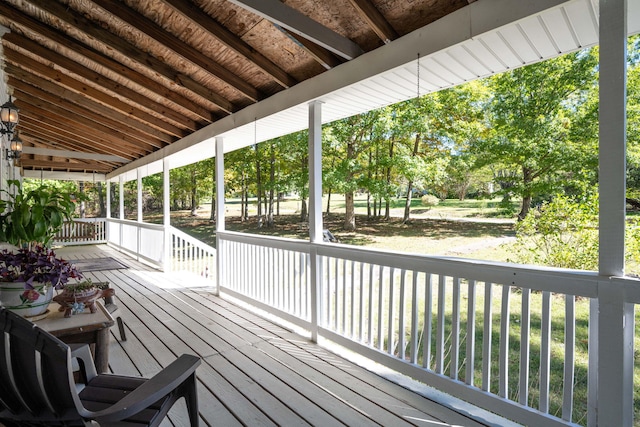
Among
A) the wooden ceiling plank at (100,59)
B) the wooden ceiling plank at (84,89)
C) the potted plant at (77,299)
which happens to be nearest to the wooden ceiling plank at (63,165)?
the wooden ceiling plank at (84,89)

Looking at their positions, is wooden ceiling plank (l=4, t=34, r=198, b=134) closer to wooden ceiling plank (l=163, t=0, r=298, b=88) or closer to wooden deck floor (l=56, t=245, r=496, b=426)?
wooden ceiling plank (l=163, t=0, r=298, b=88)

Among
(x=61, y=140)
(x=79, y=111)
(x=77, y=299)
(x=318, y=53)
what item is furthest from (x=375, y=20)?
(x=61, y=140)

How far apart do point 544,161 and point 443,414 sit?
17.5 feet

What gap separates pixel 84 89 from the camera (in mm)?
5285

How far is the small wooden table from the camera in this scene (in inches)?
83.4

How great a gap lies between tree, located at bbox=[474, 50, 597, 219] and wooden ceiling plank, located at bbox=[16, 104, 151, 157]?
732cm

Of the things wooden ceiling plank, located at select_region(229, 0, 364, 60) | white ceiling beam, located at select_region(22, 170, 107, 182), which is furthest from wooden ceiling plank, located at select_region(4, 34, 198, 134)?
white ceiling beam, located at select_region(22, 170, 107, 182)

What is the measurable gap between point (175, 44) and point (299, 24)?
61.9 inches

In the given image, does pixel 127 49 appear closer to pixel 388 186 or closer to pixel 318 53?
pixel 318 53

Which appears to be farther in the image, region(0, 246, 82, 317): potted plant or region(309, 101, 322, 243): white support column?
region(309, 101, 322, 243): white support column

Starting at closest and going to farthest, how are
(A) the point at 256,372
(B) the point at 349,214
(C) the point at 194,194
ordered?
(A) the point at 256,372 → (B) the point at 349,214 → (C) the point at 194,194

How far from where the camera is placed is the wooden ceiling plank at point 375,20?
2.36 meters

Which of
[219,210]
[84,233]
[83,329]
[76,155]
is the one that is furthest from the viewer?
[84,233]

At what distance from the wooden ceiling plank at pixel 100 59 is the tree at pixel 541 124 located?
505cm
